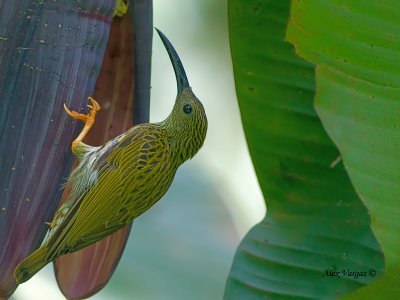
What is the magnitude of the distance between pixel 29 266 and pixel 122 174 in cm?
67

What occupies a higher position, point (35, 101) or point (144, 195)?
point (35, 101)

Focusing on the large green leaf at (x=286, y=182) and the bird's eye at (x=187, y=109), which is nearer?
the large green leaf at (x=286, y=182)

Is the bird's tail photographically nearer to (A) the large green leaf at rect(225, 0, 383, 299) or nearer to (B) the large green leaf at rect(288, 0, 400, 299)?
(A) the large green leaf at rect(225, 0, 383, 299)

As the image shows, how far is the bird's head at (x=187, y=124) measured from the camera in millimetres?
2539

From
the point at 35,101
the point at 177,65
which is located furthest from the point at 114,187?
the point at 35,101

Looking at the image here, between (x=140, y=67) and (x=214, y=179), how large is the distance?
4.65ft

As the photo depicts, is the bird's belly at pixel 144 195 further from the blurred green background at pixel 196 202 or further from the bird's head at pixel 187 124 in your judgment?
the blurred green background at pixel 196 202

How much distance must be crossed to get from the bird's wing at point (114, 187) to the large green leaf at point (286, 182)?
0.31 metres

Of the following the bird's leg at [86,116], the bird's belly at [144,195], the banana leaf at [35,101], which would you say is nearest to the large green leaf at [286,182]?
the bird's belly at [144,195]

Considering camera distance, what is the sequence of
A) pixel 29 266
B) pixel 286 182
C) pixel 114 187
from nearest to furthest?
pixel 29 266 → pixel 286 182 → pixel 114 187

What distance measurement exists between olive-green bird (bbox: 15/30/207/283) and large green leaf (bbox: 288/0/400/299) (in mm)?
462

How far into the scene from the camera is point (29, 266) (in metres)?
1.71

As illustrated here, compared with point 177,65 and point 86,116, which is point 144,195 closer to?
point 177,65

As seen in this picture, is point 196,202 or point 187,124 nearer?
point 187,124
